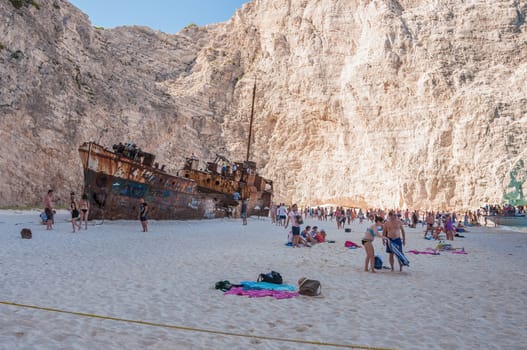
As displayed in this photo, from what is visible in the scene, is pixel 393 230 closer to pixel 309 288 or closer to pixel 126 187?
pixel 309 288

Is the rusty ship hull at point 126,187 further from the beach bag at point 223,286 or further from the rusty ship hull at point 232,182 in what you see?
the beach bag at point 223,286

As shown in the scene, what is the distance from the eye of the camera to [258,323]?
470 cm

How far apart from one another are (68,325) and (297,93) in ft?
165

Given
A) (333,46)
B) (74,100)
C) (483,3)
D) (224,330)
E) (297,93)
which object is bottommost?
(224,330)

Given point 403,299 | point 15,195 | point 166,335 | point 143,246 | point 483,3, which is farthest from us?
point 483,3

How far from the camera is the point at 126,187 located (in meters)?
19.0

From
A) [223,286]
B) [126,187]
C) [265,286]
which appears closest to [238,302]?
[223,286]

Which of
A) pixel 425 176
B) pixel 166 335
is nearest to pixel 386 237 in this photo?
pixel 166 335

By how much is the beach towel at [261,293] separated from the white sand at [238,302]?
0.19 metres

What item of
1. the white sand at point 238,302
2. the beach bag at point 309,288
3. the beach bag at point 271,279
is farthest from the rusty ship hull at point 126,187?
the beach bag at point 309,288

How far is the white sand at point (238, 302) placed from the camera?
4055 mm

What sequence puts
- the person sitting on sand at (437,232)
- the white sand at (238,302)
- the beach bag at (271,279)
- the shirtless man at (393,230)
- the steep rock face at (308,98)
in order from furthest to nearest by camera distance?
the steep rock face at (308,98), the person sitting on sand at (437,232), the shirtless man at (393,230), the beach bag at (271,279), the white sand at (238,302)

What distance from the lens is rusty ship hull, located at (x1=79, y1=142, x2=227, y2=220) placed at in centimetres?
1828

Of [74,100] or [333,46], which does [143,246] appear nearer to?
[74,100]
